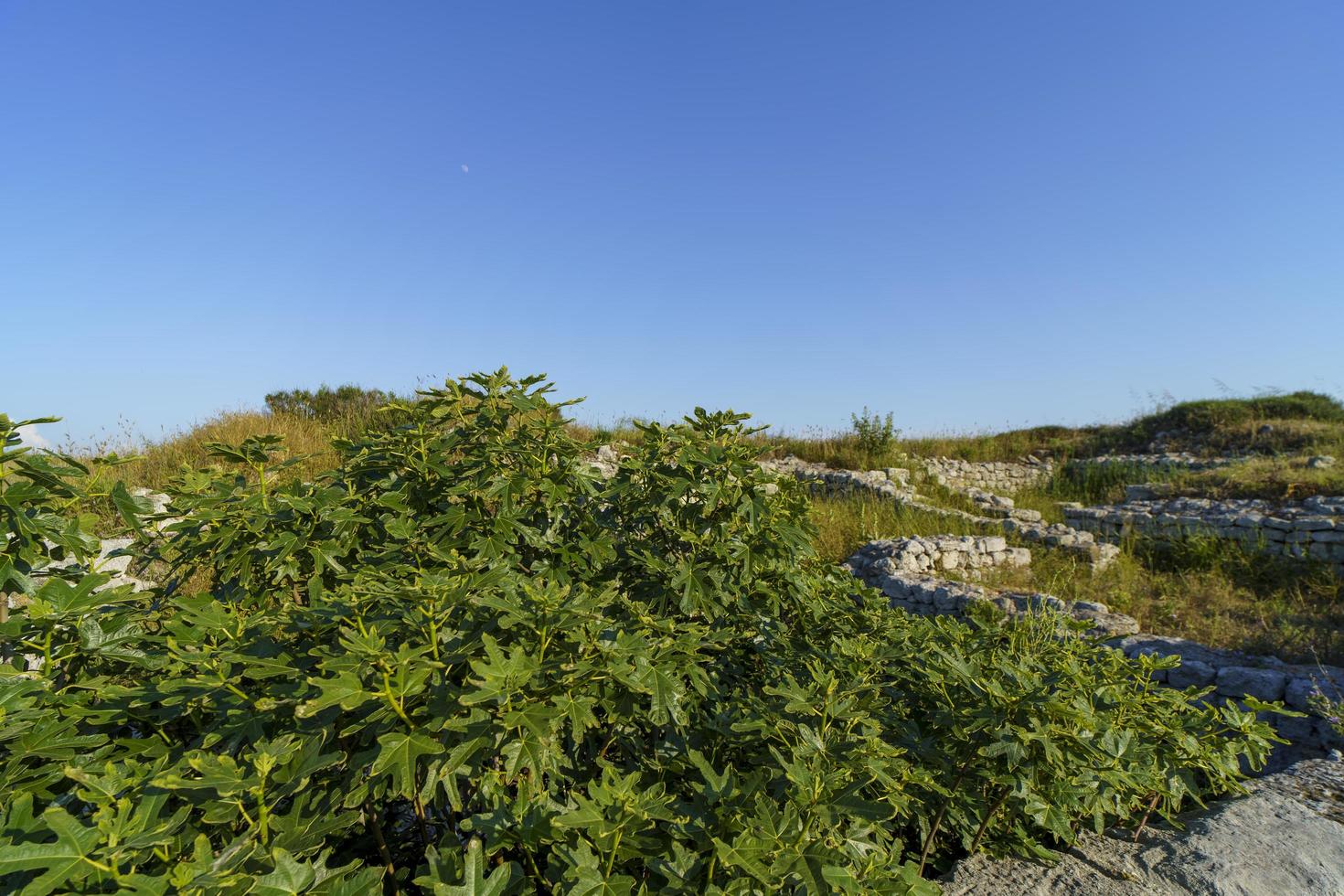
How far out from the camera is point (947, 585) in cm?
618

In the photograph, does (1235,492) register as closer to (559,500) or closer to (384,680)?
(559,500)

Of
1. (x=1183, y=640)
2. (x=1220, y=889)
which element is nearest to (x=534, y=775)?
(x=1220, y=889)

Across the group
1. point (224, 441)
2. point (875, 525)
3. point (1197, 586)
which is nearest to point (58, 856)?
point (224, 441)

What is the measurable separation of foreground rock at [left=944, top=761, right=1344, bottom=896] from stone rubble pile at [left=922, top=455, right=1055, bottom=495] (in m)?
11.4

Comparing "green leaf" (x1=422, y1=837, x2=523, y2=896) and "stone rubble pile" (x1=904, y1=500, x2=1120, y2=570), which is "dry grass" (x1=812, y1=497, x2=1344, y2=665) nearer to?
"stone rubble pile" (x1=904, y1=500, x2=1120, y2=570)

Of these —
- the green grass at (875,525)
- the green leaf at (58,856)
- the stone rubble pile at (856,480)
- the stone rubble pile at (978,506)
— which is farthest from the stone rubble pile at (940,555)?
the green leaf at (58,856)

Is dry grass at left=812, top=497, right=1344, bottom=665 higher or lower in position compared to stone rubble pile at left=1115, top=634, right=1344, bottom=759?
higher

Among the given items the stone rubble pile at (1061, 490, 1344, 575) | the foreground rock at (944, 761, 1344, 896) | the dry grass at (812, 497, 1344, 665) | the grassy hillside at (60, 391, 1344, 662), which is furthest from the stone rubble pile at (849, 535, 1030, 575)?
the foreground rock at (944, 761, 1344, 896)

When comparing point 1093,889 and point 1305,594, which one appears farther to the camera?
point 1305,594

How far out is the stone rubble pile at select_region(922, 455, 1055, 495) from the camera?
13883 mm

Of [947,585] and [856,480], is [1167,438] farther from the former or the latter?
[947,585]

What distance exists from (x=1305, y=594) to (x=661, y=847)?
8.87 m

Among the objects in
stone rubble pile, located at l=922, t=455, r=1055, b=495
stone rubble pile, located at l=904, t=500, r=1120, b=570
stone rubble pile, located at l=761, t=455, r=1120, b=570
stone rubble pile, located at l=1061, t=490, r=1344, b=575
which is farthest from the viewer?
stone rubble pile, located at l=922, t=455, r=1055, b=495

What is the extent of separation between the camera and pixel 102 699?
1559mm
